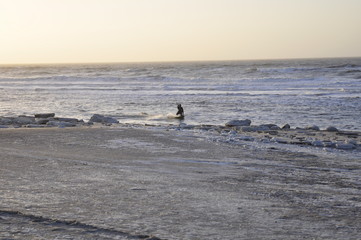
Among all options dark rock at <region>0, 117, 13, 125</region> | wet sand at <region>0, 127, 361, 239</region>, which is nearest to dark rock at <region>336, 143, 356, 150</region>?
wet sand at <region>0, 127, 361, 239</region>

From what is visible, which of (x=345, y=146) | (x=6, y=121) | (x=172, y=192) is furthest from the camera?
(x=6, y=121)

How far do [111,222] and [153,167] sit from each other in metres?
3.09

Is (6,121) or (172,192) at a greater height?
(172,192)

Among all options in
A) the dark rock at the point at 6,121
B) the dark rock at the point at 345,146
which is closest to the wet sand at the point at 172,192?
the dark rock at the point at 345,146

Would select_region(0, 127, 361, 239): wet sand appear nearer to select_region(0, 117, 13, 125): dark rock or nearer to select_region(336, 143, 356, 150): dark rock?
select_region(336, 143, 356, 150): dark rock

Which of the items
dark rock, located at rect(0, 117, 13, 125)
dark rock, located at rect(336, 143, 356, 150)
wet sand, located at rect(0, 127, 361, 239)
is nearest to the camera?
wet sand, located at rect(0, 127, 361, 239)

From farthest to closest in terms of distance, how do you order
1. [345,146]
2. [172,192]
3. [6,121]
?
[6,121] < [345,146] < [172,192]

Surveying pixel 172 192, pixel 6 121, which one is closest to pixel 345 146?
pixel 172 192

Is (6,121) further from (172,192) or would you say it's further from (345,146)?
(172,192)

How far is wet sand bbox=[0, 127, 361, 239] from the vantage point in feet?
14.9

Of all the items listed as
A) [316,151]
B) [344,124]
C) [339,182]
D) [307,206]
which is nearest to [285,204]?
[307,206]

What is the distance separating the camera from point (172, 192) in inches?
236

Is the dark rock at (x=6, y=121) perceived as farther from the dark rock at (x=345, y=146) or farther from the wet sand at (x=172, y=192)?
the dark rock at (x=345, y=146)

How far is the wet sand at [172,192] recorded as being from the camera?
4.54m
